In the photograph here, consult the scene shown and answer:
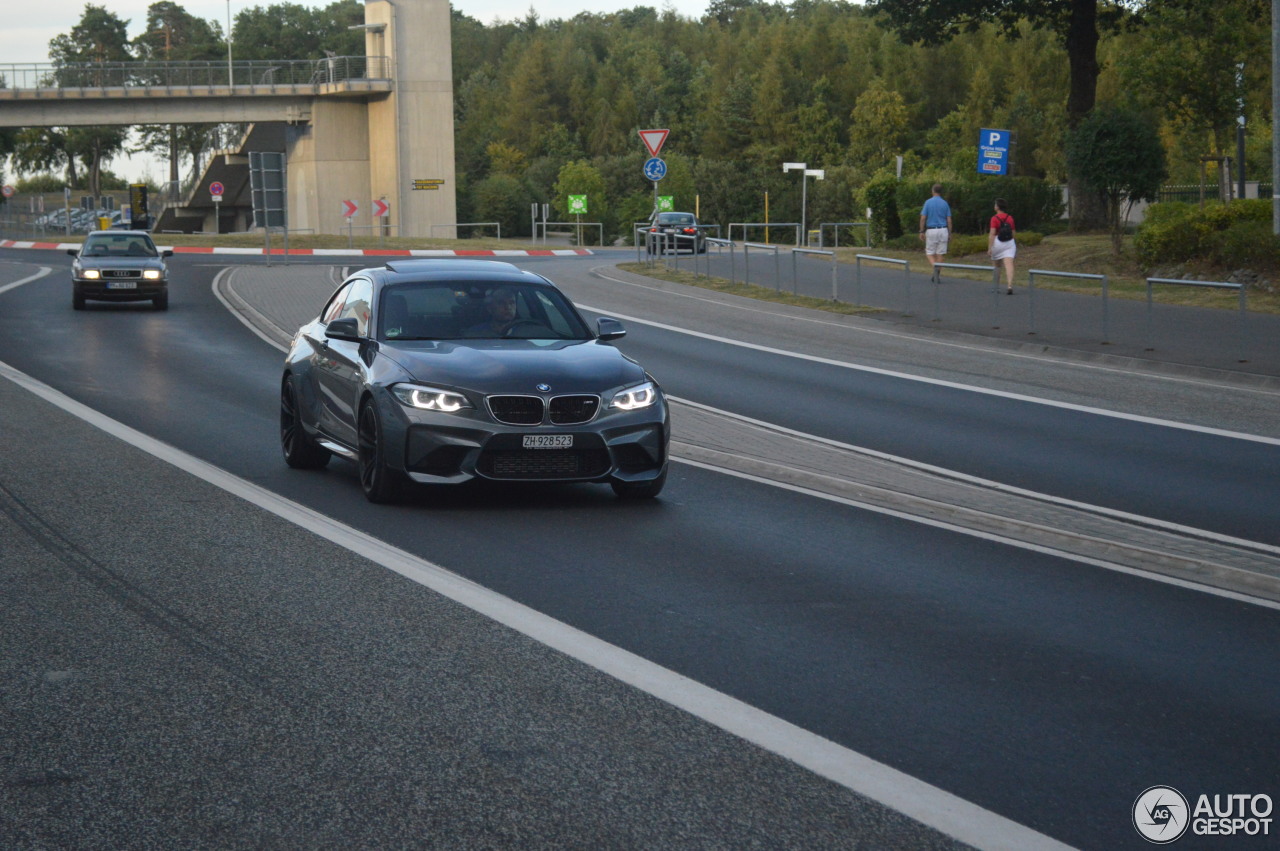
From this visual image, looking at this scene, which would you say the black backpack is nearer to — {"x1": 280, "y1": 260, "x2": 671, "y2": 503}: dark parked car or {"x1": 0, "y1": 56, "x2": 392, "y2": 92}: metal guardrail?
{"x1": 280, "y1": 260, "x2": 671, "y2": 503}: dark parked car

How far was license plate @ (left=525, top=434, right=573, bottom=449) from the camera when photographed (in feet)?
31.4

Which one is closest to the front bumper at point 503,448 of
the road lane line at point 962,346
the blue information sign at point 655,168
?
the road lane line at point 962,346

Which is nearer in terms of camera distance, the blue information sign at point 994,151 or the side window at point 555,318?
the side window at point 555,318

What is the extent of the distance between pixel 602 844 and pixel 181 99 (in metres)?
72.6

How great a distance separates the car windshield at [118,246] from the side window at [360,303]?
21.1 meters

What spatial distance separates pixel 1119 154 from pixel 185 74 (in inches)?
2013

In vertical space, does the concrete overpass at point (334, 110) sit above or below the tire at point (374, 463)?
above

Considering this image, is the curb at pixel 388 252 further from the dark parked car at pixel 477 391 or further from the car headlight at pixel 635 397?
the car headlight at pixel 635 397

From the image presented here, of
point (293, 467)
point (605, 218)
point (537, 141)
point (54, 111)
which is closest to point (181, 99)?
point (54, 111)

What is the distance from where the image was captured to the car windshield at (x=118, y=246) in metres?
31.1

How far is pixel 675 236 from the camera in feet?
128

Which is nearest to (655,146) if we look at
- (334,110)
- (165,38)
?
(334,110)

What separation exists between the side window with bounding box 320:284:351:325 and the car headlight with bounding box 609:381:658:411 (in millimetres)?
2872

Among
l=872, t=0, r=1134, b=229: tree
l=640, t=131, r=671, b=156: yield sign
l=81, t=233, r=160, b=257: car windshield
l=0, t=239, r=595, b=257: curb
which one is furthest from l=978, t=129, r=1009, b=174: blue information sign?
l=81, t=233, r=160, b=257: car windshield
